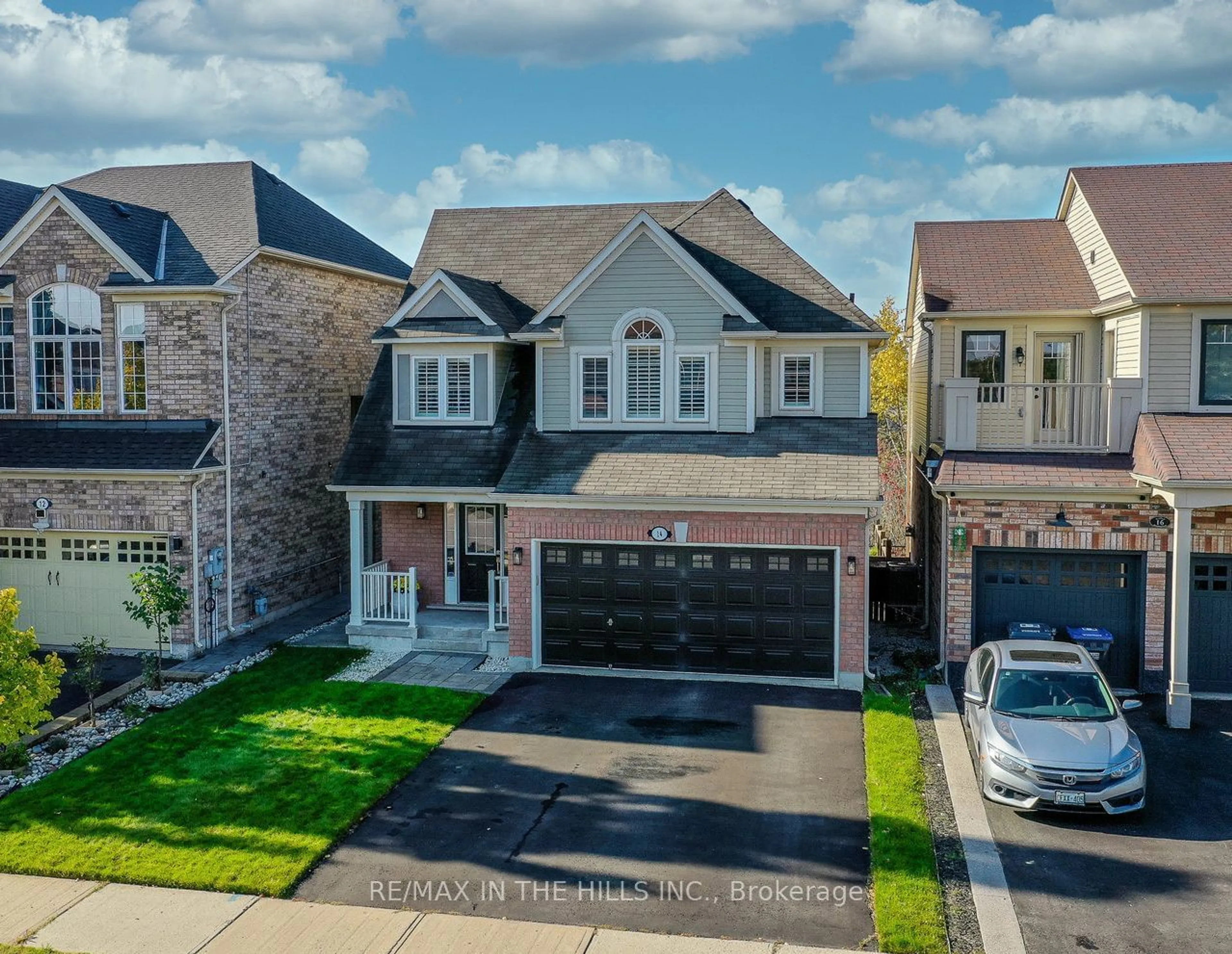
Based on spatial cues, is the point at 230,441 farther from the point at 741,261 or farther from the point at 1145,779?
the point at 1145,779

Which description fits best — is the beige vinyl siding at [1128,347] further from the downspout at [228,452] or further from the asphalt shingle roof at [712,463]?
the downspout at [228,452]

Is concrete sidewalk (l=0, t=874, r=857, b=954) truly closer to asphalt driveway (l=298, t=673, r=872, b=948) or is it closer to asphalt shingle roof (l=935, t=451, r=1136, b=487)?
asphalt driveway (l=298, t=673, r=872, b=948)

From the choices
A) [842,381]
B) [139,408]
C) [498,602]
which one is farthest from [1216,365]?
[139,408]

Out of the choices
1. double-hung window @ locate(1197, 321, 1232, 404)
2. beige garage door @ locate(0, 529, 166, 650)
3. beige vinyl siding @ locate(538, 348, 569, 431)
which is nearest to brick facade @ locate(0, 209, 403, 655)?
beige garage door @ locate(0, 529, 166, 650)

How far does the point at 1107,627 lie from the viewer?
1602 centimetres

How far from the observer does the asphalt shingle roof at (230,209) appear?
19797 millimetres

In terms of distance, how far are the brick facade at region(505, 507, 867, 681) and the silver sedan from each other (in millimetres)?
2927

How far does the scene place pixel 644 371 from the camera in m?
18.3

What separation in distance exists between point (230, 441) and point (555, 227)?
26.0 feet

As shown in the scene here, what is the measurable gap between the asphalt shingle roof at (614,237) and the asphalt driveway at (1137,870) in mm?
8921

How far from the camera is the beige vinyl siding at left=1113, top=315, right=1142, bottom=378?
16516 mm

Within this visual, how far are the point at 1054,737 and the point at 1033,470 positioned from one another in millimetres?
5684

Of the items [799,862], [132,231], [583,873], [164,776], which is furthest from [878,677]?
[132,231]

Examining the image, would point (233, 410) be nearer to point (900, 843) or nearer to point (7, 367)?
point (7, 367)
